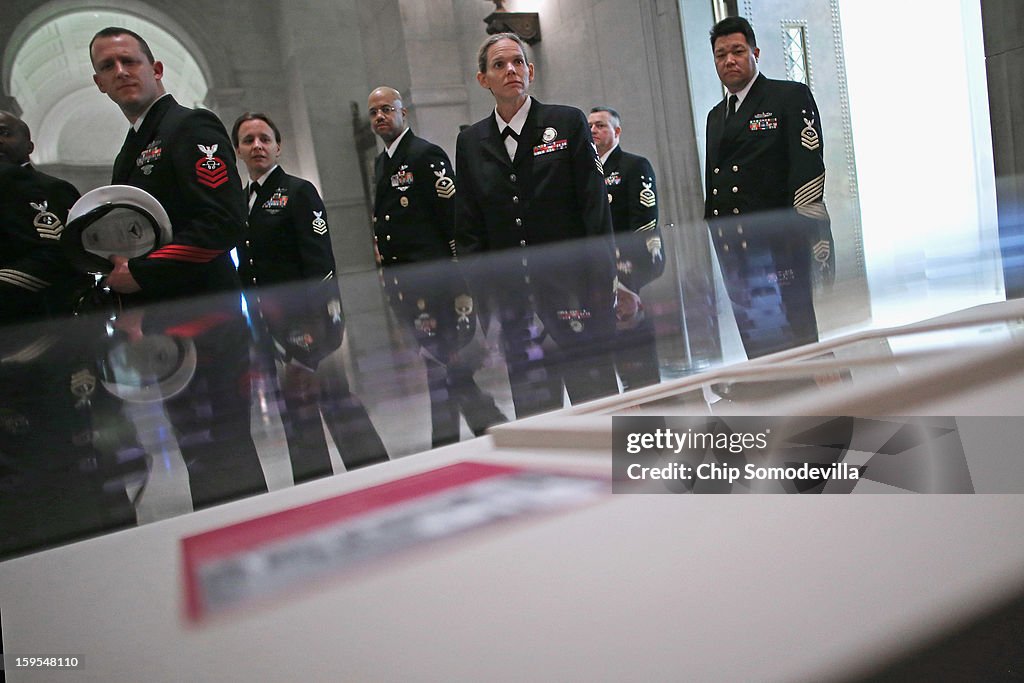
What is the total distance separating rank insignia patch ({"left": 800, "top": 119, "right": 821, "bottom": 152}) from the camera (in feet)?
10.2

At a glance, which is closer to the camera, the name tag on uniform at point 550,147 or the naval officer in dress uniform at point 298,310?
the naval officer in dress uniform at point 298,310

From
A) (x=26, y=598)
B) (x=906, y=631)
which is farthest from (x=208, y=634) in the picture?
(x=906, y=631)

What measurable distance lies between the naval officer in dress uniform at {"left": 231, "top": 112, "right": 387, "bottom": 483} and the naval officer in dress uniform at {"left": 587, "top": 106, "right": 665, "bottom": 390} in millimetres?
334

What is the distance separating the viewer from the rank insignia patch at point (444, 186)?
152 inches

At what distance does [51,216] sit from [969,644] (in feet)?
11.4

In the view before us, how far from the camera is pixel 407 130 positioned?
4.16 m

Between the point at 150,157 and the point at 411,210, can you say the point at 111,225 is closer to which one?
the point at 150,157

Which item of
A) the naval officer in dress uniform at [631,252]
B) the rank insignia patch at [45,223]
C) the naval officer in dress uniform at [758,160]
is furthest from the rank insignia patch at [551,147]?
the rank insignia patch at [45,223]

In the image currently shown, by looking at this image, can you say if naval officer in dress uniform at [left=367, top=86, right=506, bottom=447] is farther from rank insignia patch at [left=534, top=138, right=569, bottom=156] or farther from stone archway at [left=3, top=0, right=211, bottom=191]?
stone archway at [left=3, top=0, right=211, bottom=191]

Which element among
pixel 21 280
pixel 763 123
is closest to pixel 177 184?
pixel 21 280

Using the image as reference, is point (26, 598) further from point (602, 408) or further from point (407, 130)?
point (407, 130)

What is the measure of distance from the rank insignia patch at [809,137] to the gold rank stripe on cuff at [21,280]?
129 inches

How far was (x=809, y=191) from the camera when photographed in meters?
3.26

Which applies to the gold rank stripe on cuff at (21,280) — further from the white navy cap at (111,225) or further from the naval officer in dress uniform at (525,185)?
the naval officer in dress uniform at (525,185)
